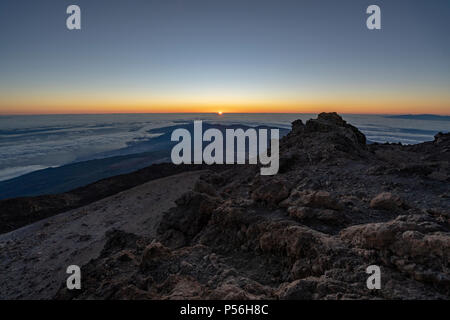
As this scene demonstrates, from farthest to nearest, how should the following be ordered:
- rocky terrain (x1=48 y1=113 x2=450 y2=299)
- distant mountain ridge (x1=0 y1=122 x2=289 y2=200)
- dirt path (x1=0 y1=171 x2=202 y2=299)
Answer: distant mountain ridge (x1=0 y1=122 x2=289 y2=200) → dirt path (x1=0 y1=171 x2=202 y2=299) → rocky terrain (x1=48 y1=113 x2=450 y2=299)

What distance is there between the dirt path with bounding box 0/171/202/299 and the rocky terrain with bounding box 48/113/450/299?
3.83 m

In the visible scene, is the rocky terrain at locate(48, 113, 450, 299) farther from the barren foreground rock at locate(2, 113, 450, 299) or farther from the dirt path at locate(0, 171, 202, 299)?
the dirt path at locate(0, 171, 202, 299)

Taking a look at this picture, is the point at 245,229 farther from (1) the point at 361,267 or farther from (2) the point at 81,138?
(2) the point at 81,138

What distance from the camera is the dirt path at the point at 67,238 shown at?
804cm

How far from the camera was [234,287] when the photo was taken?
317 centimetres

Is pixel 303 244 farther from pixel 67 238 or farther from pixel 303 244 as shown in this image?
pixel 67 238

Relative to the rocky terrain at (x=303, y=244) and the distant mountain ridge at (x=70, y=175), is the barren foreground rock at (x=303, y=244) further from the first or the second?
the distant mountain ridge at (x=70, y=175)

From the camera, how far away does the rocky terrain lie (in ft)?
9.93

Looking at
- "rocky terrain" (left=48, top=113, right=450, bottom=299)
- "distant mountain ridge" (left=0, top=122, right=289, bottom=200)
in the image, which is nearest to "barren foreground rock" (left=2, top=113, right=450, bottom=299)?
"rocky terrain" (left=48, top=113, right=450, bottom=299)

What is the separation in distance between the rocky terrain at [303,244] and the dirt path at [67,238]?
3.83 m

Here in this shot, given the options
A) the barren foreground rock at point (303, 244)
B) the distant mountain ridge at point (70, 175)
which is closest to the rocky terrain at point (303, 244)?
the barren foreground rock at point (303, 244)

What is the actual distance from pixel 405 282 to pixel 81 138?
119m

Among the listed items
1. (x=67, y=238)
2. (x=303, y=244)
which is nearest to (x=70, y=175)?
(x=67, y=238)
